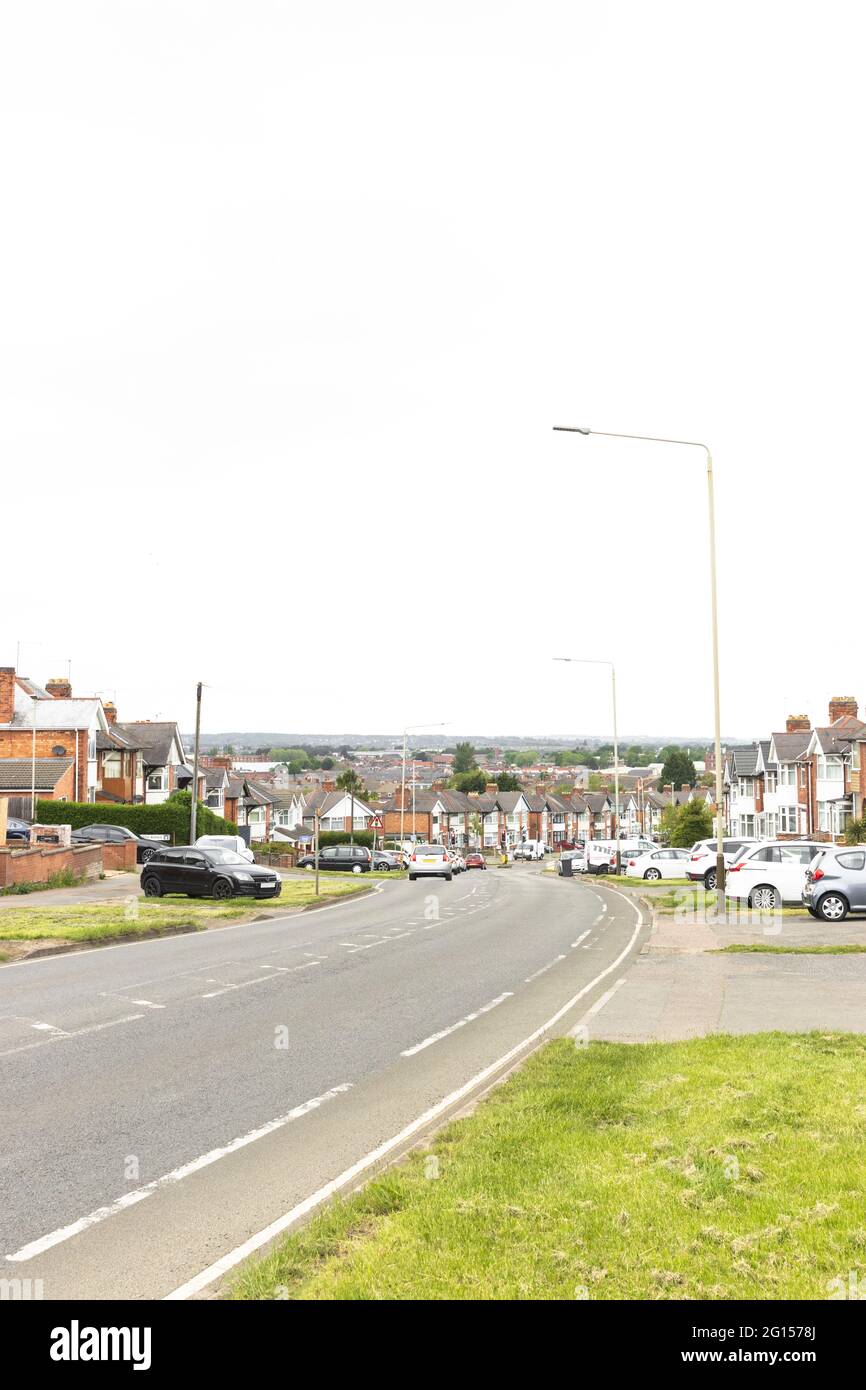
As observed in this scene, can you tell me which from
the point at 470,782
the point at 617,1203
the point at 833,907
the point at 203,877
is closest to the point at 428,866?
the point at 203,877

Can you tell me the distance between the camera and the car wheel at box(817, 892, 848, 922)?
78.3 feet

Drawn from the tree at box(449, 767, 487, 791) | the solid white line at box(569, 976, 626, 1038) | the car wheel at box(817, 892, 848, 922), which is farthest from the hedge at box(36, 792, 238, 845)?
the tree at box(449, 767, 487, 791)

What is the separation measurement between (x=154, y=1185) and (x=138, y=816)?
55.9 meters

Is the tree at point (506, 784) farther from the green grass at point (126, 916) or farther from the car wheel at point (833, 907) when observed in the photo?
the car wheel at point (833, 907)

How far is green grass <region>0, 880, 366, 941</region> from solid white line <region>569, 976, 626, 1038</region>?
33.0ft

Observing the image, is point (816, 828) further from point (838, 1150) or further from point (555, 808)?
point (555, 808)

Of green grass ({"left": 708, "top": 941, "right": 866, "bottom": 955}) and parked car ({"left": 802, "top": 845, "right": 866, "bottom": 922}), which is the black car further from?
green grass ({"left": 708, "top": 941, "right": 866, "bottom": 955})

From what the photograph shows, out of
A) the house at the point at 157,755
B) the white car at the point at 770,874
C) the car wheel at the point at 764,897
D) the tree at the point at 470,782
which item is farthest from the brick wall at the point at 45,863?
the tree at the point at 470,782

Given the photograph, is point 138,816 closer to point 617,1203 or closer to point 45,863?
point 45,863

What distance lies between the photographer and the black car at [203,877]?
31391mm

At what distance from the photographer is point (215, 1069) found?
10.2 meters

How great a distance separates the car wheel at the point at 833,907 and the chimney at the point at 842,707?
46.7 meters
